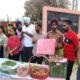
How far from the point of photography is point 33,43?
8.75 meters

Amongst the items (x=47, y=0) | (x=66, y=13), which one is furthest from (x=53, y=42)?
(x=47, y=0)

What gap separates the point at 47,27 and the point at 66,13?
155 centimetres

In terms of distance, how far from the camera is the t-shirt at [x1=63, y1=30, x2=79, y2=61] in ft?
23.6

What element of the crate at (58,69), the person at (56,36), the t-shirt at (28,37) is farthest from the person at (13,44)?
the crate at (58,69)

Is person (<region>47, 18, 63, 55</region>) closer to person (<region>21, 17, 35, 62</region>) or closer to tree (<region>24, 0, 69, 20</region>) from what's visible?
person (<region>21, 17, 35, 62</region>)

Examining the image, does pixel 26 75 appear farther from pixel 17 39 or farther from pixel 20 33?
pixel 20 33

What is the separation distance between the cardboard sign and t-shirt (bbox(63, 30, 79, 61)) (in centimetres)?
30

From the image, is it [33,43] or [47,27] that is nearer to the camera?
[33,43]

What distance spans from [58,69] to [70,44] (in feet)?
4.19

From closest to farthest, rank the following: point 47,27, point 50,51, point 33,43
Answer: point 50,51 < point 33,43 < point 47,27

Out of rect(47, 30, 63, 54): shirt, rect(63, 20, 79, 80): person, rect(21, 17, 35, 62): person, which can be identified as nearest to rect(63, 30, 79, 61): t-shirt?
Result: rect(63, 20, 79, 80): person

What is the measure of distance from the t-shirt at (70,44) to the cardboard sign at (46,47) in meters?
0.30

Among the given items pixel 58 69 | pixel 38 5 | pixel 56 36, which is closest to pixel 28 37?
pixel 56 36

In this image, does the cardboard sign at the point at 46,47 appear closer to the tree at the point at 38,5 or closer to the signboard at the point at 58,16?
the signboard at the point at 58,16
